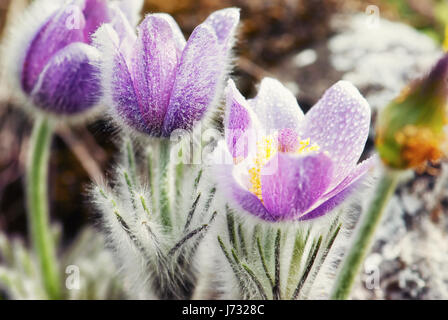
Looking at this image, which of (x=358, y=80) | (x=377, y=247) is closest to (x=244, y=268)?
(x=377, y=247)

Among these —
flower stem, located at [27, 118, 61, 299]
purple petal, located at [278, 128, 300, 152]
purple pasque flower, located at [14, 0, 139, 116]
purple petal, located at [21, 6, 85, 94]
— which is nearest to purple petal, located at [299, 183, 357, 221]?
purple petal, located at [278, 128, 300, 152]

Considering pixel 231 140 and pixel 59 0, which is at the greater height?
pixel 59 0

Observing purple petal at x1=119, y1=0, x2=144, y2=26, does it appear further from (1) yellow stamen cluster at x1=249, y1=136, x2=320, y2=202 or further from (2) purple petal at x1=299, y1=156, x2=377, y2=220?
(2) purple petal at x1=299, y1=156, x2=377, y2=220

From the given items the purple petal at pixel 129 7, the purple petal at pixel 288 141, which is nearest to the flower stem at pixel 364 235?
the purple petal at pixel 288 141

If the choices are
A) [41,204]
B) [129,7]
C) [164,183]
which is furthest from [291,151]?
[41,204]

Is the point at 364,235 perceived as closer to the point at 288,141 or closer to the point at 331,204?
the point at 331,204

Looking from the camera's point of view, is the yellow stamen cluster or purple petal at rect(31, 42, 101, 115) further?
purple petal at rect(31, 42, 101, 115)

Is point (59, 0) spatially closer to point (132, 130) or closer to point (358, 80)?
point (132, 130)
